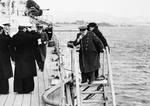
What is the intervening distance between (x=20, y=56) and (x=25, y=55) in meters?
0.11

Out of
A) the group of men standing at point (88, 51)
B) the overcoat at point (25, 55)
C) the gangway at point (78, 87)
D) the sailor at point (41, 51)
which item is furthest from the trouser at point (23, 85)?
the group of men standing at point (88, 51)

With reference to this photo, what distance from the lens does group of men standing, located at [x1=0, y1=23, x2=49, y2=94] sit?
973cm

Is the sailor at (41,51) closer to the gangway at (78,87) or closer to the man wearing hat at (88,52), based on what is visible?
the gangway at (78,87)

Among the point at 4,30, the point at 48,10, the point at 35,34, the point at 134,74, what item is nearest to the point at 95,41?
the point at 35,34

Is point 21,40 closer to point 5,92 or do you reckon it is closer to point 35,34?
point 35,34

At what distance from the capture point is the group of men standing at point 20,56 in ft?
31.9

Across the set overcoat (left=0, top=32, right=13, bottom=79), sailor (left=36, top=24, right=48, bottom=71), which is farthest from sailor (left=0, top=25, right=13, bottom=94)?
sailor (left=36, top=24, right=48, bottom=71)

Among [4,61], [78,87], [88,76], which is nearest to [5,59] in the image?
[4,61]

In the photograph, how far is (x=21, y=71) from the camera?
32.4ft

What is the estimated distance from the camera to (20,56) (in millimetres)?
9852

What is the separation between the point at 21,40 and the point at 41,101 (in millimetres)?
1463

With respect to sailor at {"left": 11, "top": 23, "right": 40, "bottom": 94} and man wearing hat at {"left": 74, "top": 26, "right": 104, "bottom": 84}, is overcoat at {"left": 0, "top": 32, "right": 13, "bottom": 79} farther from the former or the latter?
man wearing hat at {"left": 74, "top": 26, "right": 104, "bottom": 84}

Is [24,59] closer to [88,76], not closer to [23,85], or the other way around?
[23,85]

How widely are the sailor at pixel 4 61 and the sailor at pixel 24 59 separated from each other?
7.7 inches
